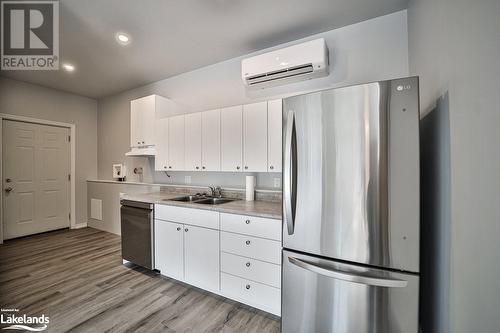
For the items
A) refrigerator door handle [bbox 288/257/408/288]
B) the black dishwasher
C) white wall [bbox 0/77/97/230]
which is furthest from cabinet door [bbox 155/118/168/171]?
white wall [bbox 0/77/97/230]

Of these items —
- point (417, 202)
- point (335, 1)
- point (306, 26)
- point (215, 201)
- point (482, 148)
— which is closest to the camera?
point (482, 148)

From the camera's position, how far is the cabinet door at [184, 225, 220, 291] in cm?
209

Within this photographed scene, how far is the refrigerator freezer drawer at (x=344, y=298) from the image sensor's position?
1148 millimetres

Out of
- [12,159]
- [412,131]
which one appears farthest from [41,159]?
[412,131]

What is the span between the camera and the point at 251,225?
1894 mm

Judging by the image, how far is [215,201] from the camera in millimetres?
2742

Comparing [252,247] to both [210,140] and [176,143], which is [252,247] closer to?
[210,140]

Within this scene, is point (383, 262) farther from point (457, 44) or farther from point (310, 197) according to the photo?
point (457, 44)

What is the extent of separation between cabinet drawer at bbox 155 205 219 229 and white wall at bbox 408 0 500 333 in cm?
169

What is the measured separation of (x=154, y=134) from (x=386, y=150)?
3017 mm

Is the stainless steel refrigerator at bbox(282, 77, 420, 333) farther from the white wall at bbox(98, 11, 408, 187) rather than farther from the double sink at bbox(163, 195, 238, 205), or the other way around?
the double sink at bbox(163, 195, 238, 205)

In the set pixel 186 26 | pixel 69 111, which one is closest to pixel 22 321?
pixel 186 26

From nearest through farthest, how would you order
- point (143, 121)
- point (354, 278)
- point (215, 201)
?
point (354, 278) → point (215, 201) → point (143, 121)

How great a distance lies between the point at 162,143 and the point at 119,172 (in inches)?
68.3
